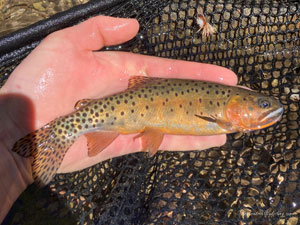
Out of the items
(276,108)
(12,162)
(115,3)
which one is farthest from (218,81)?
(12,162)

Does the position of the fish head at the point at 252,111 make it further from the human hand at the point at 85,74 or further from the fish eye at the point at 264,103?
the human hand at the point at 85,74

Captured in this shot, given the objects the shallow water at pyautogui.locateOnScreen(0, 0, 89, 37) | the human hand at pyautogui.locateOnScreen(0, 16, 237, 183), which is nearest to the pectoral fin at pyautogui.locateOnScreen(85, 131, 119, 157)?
the human hand at pyautogui.locateOnScreen(0, 16, 237, 183)

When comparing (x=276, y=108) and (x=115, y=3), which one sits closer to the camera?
(x=276, y=108)

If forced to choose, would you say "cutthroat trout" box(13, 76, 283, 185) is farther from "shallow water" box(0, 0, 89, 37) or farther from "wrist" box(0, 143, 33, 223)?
"shallow water" box(0, 0, 89, 37)

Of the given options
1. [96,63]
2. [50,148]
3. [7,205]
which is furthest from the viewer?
[96,63]

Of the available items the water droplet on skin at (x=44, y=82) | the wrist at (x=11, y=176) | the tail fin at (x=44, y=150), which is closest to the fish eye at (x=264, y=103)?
the tail fin at (x=44, y=150)

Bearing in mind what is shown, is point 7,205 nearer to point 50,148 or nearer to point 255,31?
point 50,148

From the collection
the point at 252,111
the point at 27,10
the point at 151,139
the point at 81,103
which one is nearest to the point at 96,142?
the point at 81,103
